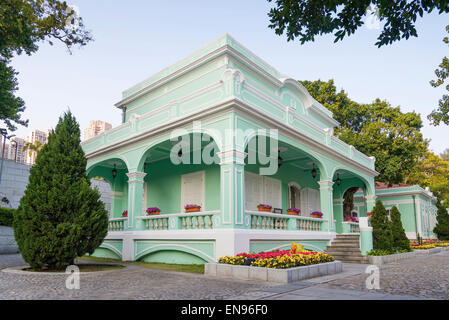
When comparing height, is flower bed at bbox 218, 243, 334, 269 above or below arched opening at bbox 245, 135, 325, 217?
below

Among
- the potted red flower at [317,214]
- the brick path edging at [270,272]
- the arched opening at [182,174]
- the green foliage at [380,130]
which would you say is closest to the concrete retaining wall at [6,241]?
the arched opening at [182,174]

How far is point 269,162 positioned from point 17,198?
1320 centimetres

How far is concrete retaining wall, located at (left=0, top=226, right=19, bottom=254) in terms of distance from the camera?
1438cm

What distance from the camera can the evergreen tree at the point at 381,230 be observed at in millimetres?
13625

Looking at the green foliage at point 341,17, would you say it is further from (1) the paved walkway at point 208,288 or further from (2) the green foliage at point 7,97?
(2) the green foliage at point 7,97

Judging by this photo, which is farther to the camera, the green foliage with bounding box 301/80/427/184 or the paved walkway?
the green foliage with bounding box 301/80/427/184

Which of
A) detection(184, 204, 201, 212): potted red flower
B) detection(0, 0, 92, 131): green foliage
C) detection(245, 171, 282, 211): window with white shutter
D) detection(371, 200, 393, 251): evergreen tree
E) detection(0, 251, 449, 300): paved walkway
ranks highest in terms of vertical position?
detection(0, 0, 92, 131): green foliage

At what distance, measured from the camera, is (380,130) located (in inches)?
1000

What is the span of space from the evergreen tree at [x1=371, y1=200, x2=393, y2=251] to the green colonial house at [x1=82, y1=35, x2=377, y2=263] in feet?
2.67

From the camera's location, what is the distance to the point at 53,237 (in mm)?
8672

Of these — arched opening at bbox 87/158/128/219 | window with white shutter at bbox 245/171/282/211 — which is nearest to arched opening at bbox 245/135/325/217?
→ window with white shutter at bbox 245/171/282/211

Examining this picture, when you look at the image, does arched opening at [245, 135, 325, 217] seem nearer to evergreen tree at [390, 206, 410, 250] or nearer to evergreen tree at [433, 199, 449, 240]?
evergreen tree at [390, 206, 410, 250]

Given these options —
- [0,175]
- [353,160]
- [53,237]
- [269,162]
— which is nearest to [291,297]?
[53,237]

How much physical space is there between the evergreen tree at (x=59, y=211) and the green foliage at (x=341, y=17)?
6601mm
